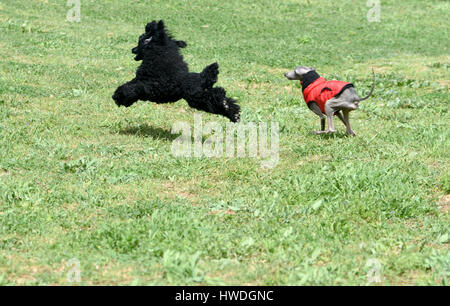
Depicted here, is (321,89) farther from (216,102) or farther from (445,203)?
(445,203)

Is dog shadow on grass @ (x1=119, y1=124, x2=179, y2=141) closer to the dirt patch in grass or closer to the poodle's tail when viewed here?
the poodle's tail

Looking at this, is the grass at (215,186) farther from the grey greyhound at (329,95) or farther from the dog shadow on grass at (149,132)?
the grey greyhound at (329,95)

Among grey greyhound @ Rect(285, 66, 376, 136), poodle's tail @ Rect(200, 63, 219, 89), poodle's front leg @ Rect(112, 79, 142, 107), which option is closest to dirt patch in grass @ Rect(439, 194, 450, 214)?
grey greyhound @ Rect(285, 66, 376, 136)

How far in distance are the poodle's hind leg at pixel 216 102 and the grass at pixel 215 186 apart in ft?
2.44

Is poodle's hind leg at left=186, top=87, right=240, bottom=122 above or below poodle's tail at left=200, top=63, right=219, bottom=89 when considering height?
below

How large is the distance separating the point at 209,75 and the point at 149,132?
1.57 metres

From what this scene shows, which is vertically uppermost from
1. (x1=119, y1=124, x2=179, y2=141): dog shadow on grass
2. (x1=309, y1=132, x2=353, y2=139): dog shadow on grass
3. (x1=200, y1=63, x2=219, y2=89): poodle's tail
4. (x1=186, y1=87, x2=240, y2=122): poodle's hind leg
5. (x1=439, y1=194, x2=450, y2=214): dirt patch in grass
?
(x1=200, y1=63, x2=219, y2=89): poodle's tail

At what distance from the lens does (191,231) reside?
17.9ft

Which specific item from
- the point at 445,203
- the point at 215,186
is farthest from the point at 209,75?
the point at 445,203

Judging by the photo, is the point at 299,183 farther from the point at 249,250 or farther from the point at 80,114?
the point at 80,114

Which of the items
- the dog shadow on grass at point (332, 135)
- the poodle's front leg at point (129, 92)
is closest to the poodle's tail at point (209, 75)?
the poodle's front leg at point (129, 92)

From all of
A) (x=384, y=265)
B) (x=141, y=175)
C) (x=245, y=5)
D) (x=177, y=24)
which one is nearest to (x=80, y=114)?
(x=141, y=175)

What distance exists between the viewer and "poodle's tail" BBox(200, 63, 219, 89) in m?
8.10

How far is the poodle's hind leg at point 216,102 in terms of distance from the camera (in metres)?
8.18
